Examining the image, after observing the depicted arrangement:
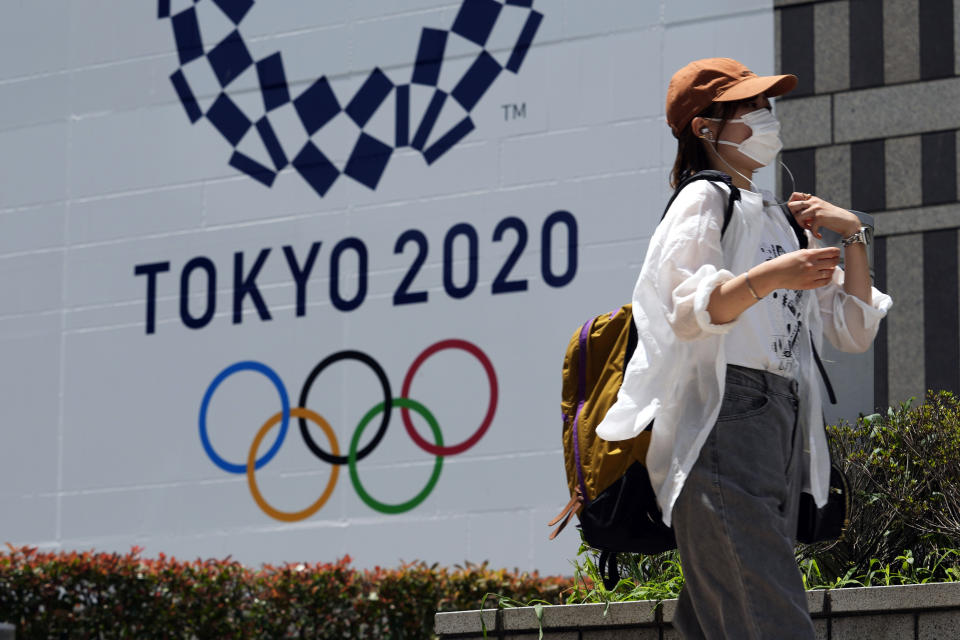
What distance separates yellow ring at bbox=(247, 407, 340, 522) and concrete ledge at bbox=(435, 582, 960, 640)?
13.7 ft

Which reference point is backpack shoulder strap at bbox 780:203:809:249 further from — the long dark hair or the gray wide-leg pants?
the gray wide-leg pants

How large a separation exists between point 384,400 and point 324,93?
1.95 metres

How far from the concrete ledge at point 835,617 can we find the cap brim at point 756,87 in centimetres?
137

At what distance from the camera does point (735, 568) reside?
3.13 meters

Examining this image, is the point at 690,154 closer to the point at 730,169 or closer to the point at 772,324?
the point at 730,169

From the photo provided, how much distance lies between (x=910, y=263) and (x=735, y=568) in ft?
16.5

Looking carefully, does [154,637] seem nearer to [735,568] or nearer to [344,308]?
[344,308]

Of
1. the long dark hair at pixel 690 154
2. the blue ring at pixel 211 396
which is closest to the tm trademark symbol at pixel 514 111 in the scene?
the blue ring at pixel 211 396

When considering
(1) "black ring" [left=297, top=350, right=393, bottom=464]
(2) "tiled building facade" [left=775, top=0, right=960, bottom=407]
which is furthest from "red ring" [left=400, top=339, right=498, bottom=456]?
(2) "tiled building facade" [left=775, top=0, right=960, bottom=407]

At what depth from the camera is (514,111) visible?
8.63m

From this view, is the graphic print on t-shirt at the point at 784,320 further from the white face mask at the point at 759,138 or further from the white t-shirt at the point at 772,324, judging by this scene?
the white face mask at the point at 759,138

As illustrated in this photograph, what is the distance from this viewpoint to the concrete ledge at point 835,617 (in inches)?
164

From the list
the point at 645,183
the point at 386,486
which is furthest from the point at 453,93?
the point at 386,486

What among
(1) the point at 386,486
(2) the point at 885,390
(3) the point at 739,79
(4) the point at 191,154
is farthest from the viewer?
(4) the point at 191,154
